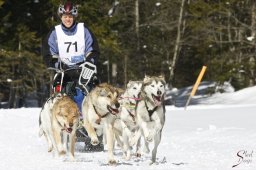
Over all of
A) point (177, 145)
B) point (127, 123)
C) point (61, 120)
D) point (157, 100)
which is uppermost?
point (157, 100)

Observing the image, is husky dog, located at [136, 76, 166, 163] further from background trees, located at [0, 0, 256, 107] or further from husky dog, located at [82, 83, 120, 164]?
background trees, located at [0, 0, 256, 107]

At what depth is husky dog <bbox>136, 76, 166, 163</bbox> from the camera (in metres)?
7.45

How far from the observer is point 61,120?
25.1 feet

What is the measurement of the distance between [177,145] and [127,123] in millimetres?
1514

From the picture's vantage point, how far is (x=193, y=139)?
418 inches

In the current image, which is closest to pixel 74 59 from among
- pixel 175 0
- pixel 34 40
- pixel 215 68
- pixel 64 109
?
pixel 64 109

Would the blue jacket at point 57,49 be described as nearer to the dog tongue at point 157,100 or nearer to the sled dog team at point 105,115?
the sled dog team at point 105,115

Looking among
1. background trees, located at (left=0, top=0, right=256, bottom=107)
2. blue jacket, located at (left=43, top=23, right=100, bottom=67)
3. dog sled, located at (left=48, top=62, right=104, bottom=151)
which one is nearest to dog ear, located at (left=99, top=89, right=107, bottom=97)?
dog sled, located at (left=48, top=62, right=104, bottom=151)

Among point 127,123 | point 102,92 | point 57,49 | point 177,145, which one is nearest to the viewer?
point 102,92

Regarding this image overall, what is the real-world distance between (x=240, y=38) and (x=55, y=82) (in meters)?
20.7

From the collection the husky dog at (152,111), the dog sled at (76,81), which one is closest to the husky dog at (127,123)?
the dog sled at (76,81)

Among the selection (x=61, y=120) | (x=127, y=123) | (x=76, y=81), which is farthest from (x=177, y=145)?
(x=61, y=120)

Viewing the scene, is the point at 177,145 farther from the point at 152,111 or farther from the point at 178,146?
the point at 152,111

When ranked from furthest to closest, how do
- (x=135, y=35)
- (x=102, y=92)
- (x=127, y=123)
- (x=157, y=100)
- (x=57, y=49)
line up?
(x=135, y=35), (x=57, y=49), (x=127, y=123), (x=102, y=92), (x=157, y=100)
